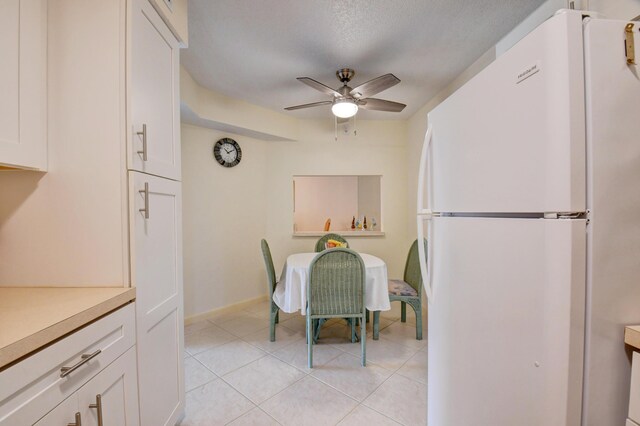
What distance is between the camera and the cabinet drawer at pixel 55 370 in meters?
0.56

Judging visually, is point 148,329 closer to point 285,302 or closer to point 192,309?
point 285,302

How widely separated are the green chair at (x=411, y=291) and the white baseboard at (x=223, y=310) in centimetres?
172

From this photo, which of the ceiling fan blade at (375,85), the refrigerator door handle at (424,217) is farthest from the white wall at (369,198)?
the refrigerator door handle at (424,217)

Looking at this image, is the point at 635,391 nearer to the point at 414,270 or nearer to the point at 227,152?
the point at 414,270

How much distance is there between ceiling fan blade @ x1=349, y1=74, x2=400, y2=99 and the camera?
1927 millimetres

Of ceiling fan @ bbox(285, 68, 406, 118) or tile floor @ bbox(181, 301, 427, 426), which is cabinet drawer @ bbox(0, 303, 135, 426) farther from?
ceiling fan @ bbox(285, 68, 406, 118)

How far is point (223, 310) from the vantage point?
10.3 feet

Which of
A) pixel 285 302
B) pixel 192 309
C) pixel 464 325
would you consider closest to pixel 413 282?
pixel 285 302

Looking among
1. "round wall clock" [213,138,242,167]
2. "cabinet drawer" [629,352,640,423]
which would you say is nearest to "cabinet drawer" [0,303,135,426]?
"cabinet drawer" [629,352,640,423]

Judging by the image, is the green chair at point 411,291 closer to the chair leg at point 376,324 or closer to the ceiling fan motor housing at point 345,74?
the chair leg at point 376,324

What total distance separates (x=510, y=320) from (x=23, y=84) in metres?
1.76

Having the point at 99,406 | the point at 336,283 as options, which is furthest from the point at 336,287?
the point at 99,406

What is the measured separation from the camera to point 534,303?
668mm

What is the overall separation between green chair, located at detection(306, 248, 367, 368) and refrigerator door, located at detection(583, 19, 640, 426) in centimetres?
137
